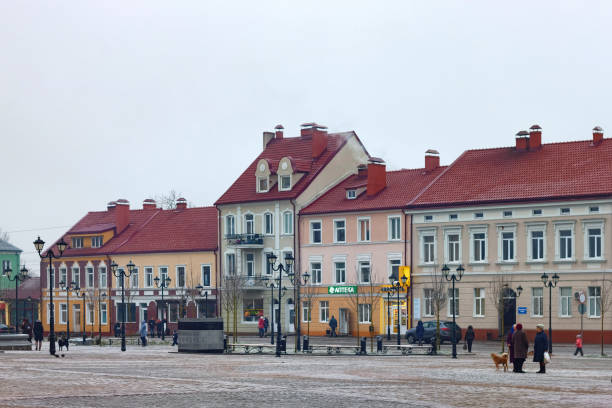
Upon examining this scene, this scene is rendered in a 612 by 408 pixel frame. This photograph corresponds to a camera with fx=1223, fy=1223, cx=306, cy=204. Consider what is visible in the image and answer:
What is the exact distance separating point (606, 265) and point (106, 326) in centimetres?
4214

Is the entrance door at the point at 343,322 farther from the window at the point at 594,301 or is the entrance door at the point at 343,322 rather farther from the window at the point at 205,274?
the window at the point at 594,301

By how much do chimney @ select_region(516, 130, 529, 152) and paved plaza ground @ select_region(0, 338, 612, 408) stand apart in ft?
96.3

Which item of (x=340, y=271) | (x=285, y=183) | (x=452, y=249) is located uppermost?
(x=285, y=183)

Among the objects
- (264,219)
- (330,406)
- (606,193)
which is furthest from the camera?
(264,219)

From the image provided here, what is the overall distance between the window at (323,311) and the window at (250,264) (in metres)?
6.63

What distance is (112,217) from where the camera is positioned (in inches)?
3789

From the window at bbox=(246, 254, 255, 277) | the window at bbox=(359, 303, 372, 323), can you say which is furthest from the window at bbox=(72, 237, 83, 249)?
the window at bbox=(359, 303, 372, 323)

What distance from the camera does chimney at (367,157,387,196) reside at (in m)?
75.2

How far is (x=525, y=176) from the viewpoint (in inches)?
2638

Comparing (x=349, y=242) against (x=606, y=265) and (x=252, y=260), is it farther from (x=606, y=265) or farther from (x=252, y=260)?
(x=606, y=265)

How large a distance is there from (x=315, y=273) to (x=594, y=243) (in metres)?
20.7

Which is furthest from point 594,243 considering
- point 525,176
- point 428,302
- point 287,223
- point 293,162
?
point 293,162

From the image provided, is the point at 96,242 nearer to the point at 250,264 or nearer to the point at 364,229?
the point at 250,264

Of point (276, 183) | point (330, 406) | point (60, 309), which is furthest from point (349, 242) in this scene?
point (330, 406)
